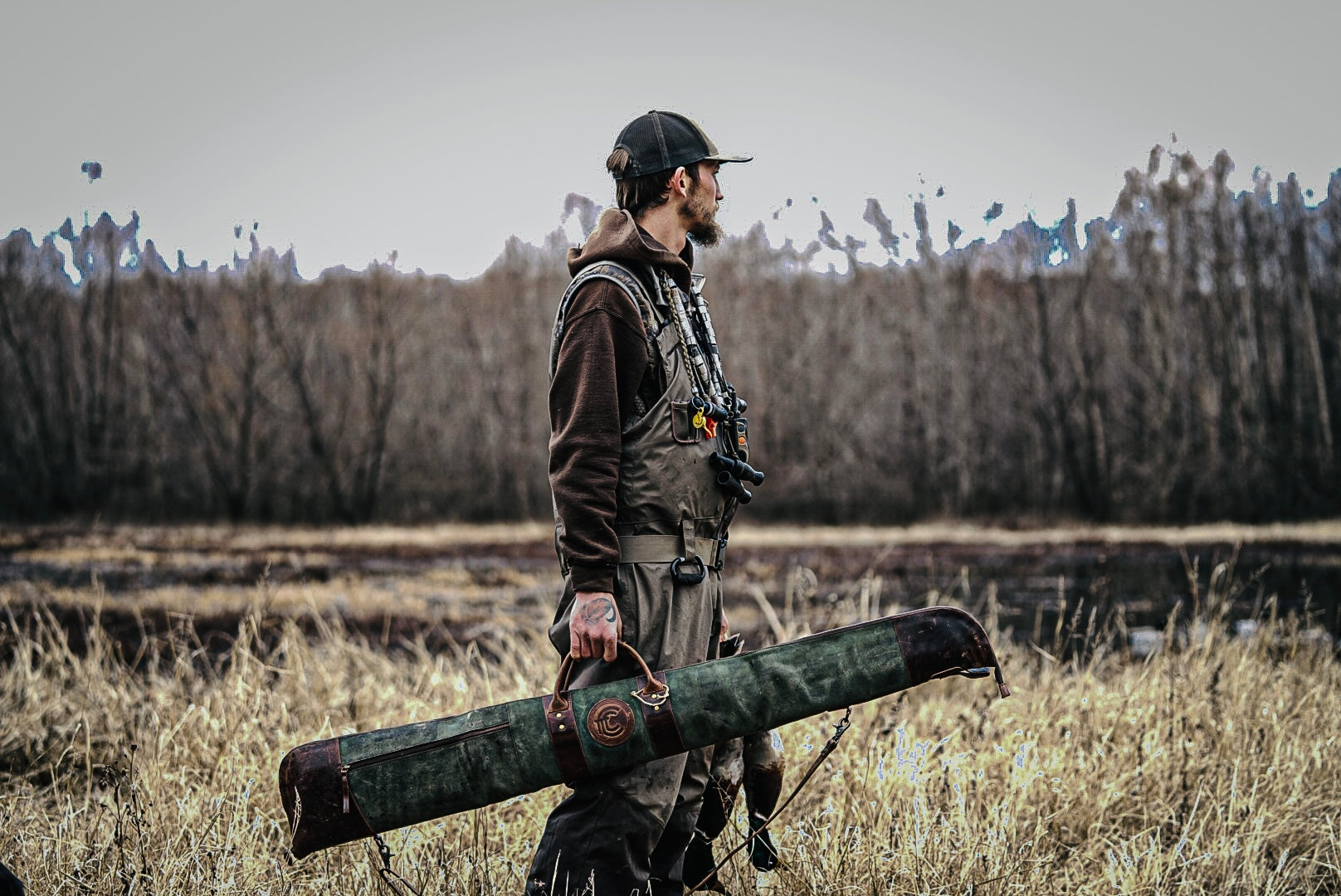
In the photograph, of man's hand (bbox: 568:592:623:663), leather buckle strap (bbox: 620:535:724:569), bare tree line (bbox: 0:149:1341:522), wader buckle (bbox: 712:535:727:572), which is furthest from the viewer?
bare tree line (bbox: 0:149:1341:522)

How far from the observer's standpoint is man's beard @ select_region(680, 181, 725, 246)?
2613 millimetres

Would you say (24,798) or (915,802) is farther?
(24,798)

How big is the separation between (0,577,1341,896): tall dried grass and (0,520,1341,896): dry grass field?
0.05 feet

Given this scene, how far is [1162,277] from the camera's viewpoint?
2205 centimetres

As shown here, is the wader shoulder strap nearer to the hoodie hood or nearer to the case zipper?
the hoodie hood

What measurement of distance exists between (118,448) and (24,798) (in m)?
19.0

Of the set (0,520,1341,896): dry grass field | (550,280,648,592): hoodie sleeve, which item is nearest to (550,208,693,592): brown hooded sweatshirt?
(550,280,648,592): hoodie sleeve

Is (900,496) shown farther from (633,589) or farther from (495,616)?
(633,589)

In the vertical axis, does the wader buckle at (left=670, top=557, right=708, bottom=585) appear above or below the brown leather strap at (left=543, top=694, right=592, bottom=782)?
above

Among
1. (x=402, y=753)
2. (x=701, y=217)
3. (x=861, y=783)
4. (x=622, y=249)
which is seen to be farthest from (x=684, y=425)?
(x=861, y=783)

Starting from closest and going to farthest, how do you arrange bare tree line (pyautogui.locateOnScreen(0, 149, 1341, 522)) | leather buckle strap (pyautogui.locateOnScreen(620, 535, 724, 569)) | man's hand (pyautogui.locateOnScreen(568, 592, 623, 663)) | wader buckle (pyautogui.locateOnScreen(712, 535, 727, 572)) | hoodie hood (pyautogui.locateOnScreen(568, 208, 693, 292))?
man's hand (pyautogui.locateOnScreen(568, 592, 623, 663))
leather buckle strap (pyautogui.locateOnScreen(620, 535, 724, 569))
hoodie hood (pyautogui.locateOnScreen(568, 208, 693, 292))
wader buckle (pyautogui.locateOnScreen(712, 535, 727, 572))
bare tree line (pyautogui.locateOnScreen(0, 149, 1341, 522))

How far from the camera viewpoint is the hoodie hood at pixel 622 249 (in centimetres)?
242

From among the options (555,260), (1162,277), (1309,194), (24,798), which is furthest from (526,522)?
(24,798)

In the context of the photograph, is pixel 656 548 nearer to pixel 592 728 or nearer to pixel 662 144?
pixel 592 728
